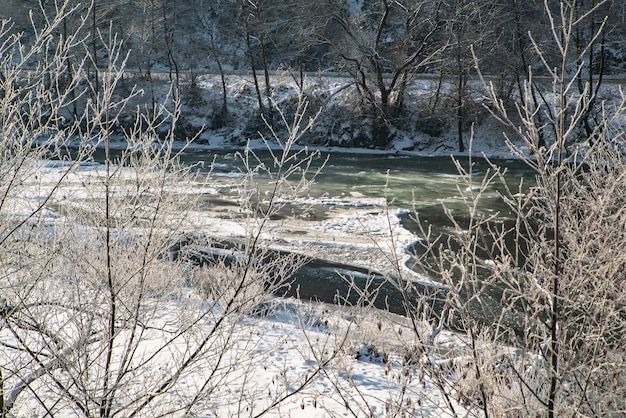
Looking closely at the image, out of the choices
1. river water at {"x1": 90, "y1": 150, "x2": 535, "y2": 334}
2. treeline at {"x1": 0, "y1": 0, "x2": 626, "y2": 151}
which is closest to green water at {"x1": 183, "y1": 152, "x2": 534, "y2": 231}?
river water at {"x1": 90, "y1": 150, "x2": 535, "y2": 334}

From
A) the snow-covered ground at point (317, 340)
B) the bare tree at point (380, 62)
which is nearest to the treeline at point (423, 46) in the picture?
the bare tree at point (380, 62)

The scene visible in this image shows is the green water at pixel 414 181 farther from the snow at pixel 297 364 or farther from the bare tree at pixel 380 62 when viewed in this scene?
the snow at pixel 297 364

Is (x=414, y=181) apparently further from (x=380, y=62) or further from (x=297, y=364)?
(x=297, y=364)

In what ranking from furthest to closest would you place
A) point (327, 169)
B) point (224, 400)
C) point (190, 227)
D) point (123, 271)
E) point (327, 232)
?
point (327, 169) → point (327, 232) → point (190, 227) → point (224, 400) → point (123, 271)

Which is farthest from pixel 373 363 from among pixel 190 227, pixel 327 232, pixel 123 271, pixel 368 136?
pixel 368 136

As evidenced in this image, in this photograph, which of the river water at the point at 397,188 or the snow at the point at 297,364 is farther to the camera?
the river water at the point at 397,188

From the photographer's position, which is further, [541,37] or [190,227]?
[541,37]

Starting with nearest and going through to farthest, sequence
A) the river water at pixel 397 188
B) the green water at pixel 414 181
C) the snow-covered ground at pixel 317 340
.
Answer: the snow-covered ground at pixel 317 340 < the river water at pixel 397 188 < the green water at pixel 414 181

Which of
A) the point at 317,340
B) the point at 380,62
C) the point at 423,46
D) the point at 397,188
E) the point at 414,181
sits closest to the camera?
the point at 317,340

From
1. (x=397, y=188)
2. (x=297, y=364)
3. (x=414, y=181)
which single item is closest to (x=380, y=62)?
(x=414, y=181)

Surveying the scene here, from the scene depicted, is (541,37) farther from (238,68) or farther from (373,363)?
(373,363)

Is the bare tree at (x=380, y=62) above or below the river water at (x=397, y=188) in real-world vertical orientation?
above

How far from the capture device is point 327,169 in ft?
77.2

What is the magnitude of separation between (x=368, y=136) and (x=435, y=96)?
388cm
